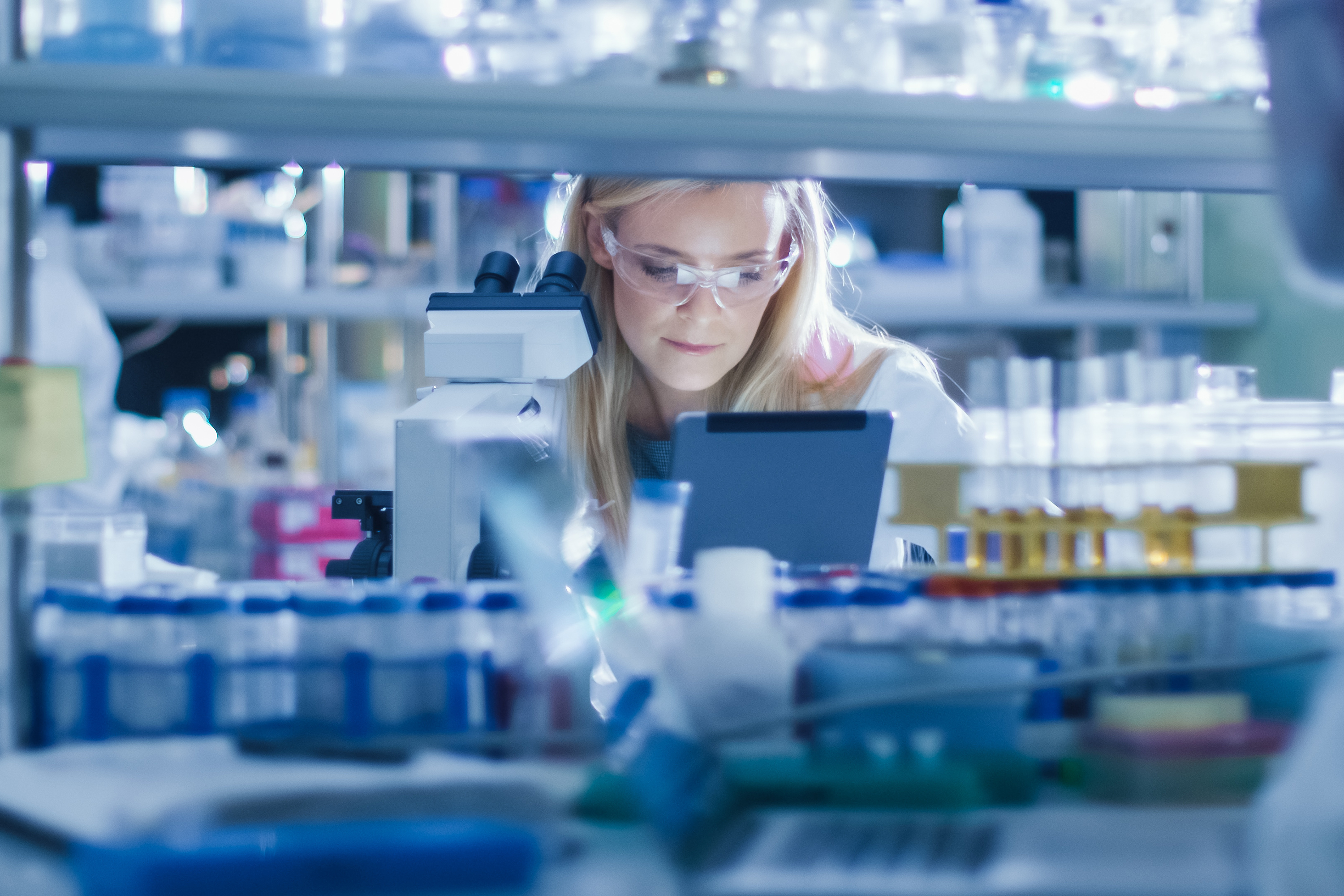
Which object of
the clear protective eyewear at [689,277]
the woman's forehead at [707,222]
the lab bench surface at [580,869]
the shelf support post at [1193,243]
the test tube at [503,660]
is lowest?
the lab bench surface at [580,869]

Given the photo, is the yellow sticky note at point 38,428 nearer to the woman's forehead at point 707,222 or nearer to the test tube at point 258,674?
the test tube at point 258,674

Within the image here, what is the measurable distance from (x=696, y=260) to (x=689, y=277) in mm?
82

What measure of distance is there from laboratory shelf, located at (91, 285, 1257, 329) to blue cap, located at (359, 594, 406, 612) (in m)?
2.42

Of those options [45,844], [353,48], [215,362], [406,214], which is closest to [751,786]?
[45,844]

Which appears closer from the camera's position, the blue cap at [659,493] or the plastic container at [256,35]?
the plastic container at [256,35]

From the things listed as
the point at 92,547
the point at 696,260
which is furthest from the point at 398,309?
the point at 92,547

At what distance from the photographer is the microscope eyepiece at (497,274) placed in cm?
105

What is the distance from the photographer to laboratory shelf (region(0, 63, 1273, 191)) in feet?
2.41

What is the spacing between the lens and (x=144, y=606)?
33.7 inches

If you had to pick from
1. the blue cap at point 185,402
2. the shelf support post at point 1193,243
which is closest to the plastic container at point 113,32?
the blue cap at point 185,402

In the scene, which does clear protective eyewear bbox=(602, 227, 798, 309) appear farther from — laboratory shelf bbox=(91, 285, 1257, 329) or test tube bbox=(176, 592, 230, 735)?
laboratory shelf bbox=(91, 285, 1257, 329)

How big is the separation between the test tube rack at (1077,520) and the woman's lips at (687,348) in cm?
95

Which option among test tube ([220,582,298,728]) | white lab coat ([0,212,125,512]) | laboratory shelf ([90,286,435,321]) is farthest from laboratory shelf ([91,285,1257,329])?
test tube ([220,582,298,728])

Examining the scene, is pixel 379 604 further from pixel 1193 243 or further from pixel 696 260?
pixel 1193 243
